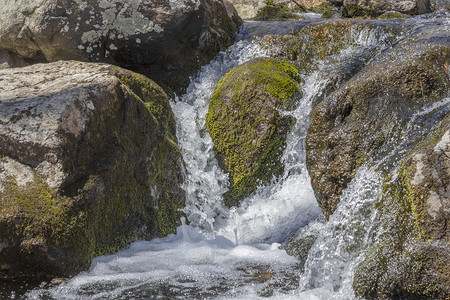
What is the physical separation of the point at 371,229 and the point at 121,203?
7.62ft

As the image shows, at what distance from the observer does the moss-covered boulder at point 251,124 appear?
5.60 m

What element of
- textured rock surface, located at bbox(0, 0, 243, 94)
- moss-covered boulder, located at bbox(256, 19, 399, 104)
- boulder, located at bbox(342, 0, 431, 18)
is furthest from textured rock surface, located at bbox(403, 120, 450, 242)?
boulder, located at bbox(342, 0, 431, 18)

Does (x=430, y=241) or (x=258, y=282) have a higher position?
(x=430, y=241)

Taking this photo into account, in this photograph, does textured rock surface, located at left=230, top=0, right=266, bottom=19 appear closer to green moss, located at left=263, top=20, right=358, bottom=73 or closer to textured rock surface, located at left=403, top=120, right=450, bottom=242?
green moss, located at left=263, top=20, right=358, bottom=73

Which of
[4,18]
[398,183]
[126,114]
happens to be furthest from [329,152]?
[4,18]

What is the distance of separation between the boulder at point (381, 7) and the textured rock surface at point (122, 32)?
467 cm

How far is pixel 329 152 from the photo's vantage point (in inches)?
166

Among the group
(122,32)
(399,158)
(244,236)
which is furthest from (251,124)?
(122,32)

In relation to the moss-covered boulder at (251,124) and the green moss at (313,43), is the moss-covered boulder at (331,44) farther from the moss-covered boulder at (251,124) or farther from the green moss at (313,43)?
the moss-covered boulder at (251,124)

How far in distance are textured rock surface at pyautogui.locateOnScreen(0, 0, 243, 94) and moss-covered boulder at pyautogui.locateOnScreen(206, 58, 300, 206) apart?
1326 mm

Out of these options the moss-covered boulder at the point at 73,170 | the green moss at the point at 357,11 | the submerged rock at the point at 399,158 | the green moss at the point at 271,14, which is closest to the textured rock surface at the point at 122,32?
the moss-covered boulder at the point at 73,170

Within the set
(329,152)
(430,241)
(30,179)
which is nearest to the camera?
(430,241)

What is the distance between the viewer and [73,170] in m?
4.05

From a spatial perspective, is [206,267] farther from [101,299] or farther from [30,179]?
[30,179]
